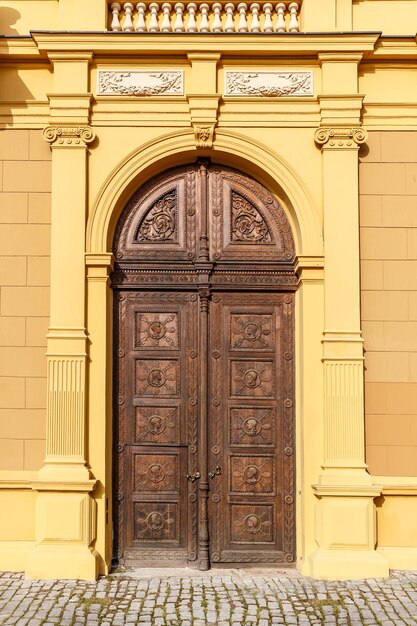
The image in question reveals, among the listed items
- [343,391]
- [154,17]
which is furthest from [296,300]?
[154,17]

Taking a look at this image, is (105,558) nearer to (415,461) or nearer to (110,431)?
(110,431)

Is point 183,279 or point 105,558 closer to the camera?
point 105,558

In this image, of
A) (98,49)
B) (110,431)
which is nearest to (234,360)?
(110,431)

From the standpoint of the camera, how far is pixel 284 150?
7.22m

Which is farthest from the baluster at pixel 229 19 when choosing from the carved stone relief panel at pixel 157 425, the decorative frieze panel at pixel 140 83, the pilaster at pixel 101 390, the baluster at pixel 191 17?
the carved stone relief panel at pixel 157 425

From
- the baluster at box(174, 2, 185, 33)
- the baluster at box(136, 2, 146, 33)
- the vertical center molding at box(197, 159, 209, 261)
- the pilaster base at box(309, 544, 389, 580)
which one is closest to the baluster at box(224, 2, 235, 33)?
the baluster at box(174, 2, 185, 33)

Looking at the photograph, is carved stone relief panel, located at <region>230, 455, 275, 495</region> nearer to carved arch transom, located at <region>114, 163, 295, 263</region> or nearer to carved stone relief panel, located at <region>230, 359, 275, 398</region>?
carved stone relief panel, located at <region>230, 359, 275, 398</region>

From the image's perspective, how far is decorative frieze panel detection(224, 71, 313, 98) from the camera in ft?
23.7

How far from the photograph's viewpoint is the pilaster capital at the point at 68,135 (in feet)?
A: 23.4

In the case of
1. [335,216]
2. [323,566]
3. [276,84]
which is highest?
[276,84]

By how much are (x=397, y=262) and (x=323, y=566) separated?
3.00 m

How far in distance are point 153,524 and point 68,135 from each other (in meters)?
3.94

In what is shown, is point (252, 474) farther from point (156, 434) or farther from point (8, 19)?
point (8, 19)

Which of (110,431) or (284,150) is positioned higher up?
(284,150)
